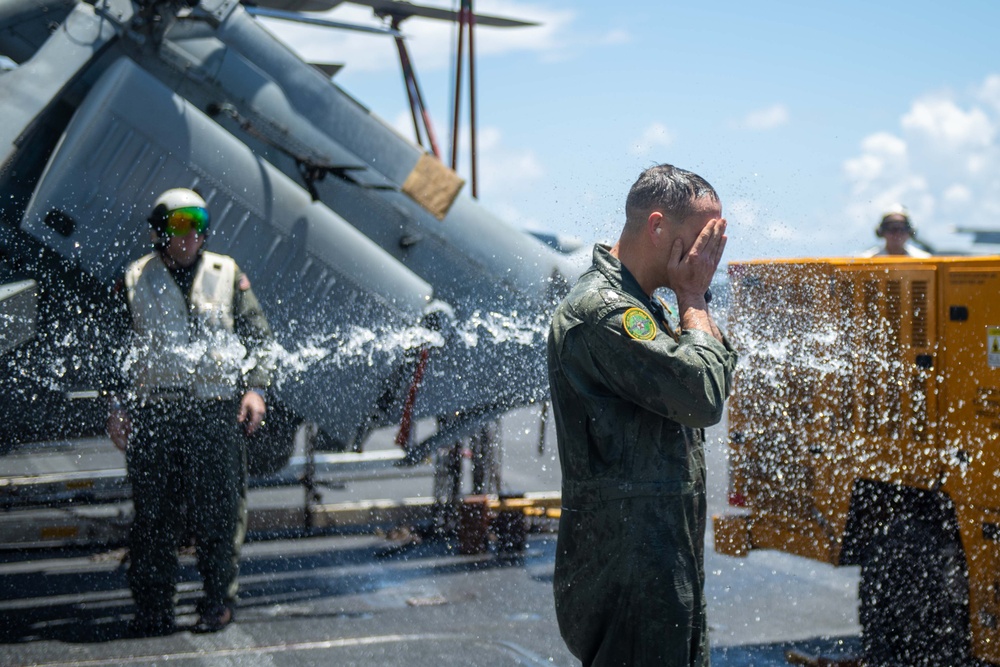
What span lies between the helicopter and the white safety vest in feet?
2.57

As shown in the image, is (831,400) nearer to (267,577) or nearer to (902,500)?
(902,500)

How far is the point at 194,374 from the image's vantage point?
4.90m

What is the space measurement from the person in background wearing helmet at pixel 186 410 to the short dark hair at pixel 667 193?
2.95m

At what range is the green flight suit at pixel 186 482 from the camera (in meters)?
4.94

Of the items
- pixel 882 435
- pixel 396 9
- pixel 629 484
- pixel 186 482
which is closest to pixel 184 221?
pixel 186 482

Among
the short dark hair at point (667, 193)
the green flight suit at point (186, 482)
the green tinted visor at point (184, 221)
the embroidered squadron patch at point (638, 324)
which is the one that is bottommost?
the green flight suit at point (186, 482)

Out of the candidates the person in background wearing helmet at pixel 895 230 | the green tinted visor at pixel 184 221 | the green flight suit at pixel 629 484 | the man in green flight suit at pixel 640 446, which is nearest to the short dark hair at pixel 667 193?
the man in green flight suit at pixel 640 446

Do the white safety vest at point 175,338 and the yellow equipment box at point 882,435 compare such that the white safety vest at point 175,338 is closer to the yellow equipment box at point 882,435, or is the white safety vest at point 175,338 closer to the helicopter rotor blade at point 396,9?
the yellow equipment box at point 882,435

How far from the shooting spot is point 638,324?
2260 millimetres

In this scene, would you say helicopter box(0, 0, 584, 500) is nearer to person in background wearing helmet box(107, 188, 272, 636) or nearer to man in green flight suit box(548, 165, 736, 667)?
person in background wearing helmet box(107, 188, 272, 636)

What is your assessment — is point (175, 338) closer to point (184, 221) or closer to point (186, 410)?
point (186, 410)

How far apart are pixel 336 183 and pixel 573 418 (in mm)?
4408

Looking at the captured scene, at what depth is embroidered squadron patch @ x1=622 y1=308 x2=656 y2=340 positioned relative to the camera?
224cm

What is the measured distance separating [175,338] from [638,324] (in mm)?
3150
